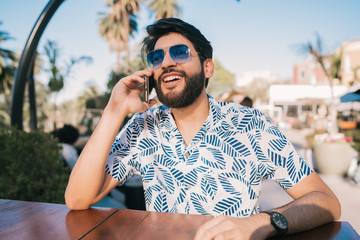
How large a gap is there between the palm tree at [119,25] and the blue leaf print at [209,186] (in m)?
21.6

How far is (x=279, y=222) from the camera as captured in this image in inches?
41.7

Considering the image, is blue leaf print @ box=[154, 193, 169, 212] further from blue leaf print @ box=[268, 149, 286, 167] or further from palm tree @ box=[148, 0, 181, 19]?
palm tree @ box=[148, 0, 181, 19]

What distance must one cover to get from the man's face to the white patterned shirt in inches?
6.6

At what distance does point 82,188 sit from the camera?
1409mm

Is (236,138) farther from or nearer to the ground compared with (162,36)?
nearer to the ground

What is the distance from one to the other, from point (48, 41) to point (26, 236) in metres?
10.5

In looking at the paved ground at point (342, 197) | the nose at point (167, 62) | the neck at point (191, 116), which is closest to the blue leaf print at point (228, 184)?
the neck at point (191, 116)

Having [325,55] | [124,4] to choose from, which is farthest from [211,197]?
[124,4]

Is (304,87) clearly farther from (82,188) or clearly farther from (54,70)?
(82,188)

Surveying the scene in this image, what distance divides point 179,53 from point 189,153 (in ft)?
2.32

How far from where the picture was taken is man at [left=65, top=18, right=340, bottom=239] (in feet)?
4.59

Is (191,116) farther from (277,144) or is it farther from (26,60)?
(26,60)

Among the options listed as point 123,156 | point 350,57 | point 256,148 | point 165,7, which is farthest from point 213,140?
point 350,57

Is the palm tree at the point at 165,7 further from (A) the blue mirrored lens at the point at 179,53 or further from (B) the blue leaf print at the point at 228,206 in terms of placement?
(B) the blue leaf print at the point at 228,206
